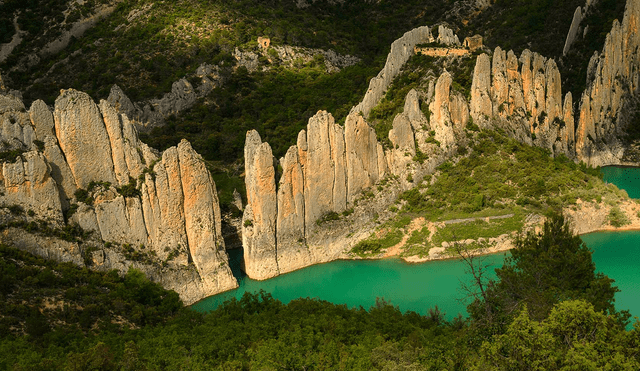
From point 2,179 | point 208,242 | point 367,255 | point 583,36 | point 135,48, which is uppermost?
point 135,48

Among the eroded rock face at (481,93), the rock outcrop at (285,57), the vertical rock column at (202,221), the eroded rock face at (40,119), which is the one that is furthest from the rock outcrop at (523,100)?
the eroded rock face at (40,119)

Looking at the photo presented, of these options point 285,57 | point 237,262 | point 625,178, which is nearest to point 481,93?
point 625,178

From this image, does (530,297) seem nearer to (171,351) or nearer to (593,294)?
(593,294)

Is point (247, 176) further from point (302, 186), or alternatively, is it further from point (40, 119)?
point (40, 119)

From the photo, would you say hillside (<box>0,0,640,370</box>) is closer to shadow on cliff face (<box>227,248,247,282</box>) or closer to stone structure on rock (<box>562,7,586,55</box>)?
stone structure on rock (<box>562,7,586,55</box>)

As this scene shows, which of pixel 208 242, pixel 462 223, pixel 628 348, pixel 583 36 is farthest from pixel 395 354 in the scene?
pixel 583 36

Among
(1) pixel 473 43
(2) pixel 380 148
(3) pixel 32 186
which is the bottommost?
(2) pixel 380 148
